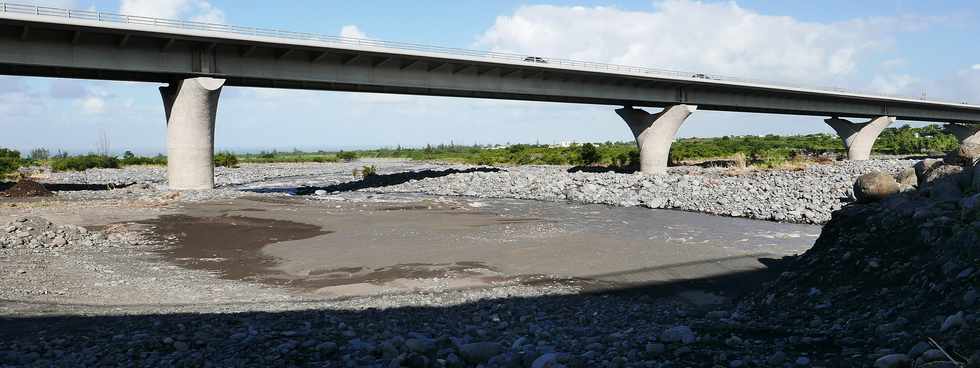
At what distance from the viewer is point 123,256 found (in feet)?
47.2

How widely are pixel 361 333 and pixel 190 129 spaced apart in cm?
2590

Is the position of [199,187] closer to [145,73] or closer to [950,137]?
[145,73]

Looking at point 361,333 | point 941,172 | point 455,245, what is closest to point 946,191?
point 941,172

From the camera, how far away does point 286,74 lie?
104 feet

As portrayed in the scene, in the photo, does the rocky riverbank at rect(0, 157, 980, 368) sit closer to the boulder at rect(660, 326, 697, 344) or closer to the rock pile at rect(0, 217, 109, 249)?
the boulder at rect(660, 326, 697, 344)

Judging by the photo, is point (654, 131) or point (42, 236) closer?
point (42, 236)

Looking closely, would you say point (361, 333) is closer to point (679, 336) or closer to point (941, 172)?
point (679, 336)

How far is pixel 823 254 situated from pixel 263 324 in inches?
299

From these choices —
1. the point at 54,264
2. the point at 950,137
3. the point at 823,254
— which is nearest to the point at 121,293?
the point at 54,264

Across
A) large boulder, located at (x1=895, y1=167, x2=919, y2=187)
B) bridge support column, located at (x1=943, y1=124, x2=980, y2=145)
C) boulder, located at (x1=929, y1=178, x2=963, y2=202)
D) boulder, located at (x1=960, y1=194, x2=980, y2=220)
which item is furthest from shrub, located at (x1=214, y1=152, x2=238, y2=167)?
bridge support column, located at (x1=943, y1=124, x2=980, y2=145)

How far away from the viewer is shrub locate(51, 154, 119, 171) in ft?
218

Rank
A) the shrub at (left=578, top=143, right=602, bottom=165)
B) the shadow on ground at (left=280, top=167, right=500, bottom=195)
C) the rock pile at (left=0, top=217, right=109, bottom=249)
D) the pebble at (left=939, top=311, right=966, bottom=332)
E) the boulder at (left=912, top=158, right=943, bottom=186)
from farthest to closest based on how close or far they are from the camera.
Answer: the shrub at (left=578, top=143, right=602, bottom=165) → the shadow on ground at (left=280, top=167, right=500, bottom=195) → the rock pile at (left=0, top=217, right=109, bottom=249) → the boulder at (left=912, top=158, right=943, bottom=186) → the pebble at (left=939, top=311, right=966, bottom=332)

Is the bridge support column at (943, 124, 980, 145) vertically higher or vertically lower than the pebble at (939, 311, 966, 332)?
higher

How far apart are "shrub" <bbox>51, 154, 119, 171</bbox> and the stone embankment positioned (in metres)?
47.3
